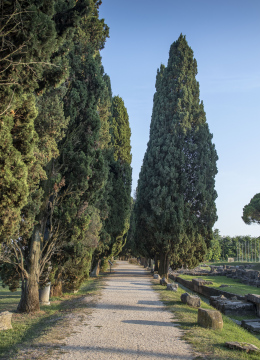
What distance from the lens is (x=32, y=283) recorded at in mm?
9617

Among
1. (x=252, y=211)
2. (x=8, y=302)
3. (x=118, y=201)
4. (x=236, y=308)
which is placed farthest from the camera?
(x=252, y=211)

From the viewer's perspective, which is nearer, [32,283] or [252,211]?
[32,283]

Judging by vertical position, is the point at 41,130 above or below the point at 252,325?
above

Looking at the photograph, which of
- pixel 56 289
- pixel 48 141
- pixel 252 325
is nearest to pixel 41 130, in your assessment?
pixel 48 141

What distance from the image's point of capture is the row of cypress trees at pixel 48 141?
561cm

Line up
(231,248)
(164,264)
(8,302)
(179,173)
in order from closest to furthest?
(8,302), (164,264), (179,173), (231,248)

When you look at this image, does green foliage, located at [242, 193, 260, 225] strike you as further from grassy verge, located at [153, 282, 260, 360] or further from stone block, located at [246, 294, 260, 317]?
grassy verge, located at [153, 282, 260, 360]

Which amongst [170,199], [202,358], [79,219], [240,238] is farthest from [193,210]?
[240,238]

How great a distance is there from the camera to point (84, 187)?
10.4 m

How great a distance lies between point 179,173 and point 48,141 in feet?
55.8

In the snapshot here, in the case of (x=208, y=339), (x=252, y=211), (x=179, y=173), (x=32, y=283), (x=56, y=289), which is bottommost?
(x=56, y=289)

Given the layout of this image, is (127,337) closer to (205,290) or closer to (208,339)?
(208,339)

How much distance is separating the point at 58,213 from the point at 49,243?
1.13 m

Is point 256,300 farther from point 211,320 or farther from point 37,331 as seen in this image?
point 37,331
